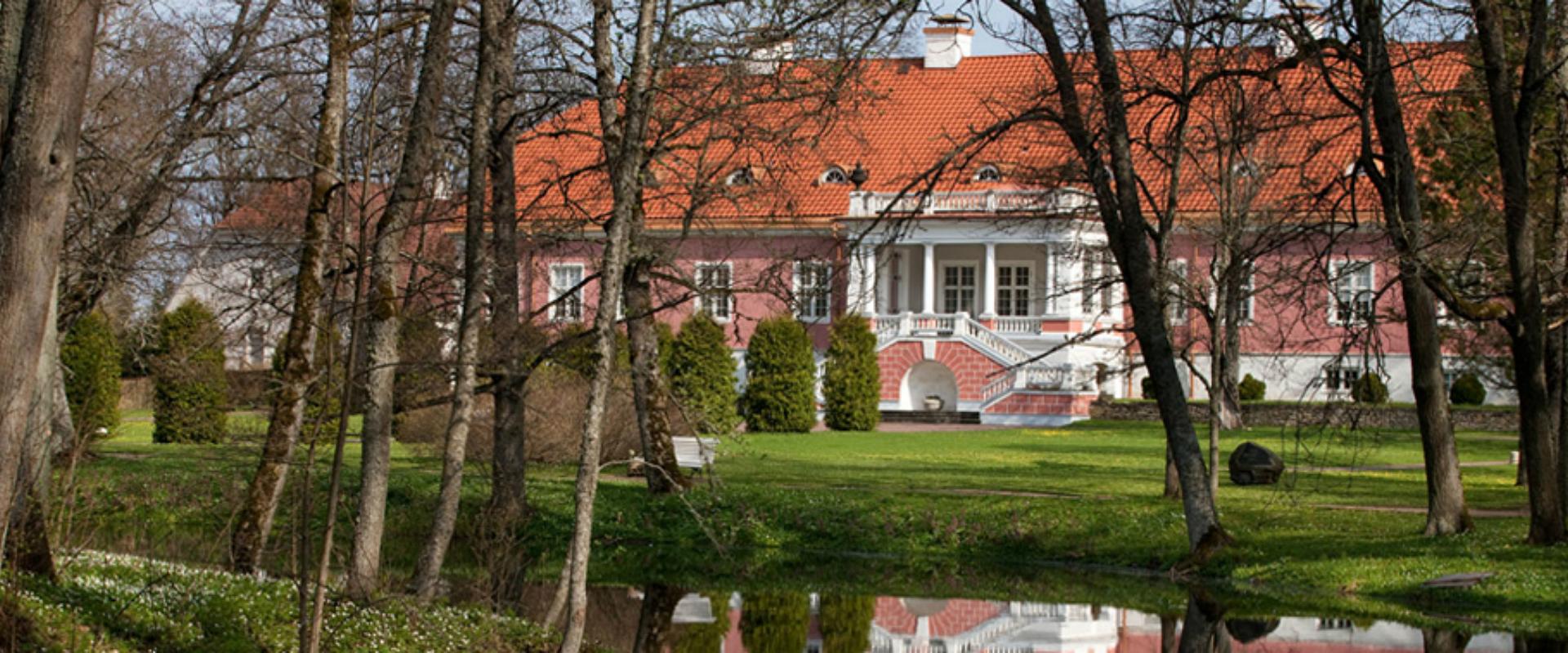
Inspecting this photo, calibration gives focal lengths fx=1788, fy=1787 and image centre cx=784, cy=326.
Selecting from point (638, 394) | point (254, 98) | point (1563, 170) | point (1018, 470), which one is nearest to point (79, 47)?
point (254, 98)

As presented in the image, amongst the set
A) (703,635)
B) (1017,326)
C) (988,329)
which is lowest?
(703,635)

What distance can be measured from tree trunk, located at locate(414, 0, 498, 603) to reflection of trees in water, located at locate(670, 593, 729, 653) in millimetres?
2126

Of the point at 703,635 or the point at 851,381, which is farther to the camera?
the point at 851,381

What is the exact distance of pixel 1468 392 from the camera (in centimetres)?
4066

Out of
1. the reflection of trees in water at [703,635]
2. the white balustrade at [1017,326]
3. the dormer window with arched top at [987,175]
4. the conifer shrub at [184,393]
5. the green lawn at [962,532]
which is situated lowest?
the reflection of trees in water at [703,635]

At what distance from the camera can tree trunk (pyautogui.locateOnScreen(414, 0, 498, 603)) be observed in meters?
13.4

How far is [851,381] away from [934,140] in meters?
5.59

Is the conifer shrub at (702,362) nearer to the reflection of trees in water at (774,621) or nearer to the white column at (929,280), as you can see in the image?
the white column at (929,280)

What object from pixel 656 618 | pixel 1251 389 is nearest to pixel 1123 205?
pixel 656 618

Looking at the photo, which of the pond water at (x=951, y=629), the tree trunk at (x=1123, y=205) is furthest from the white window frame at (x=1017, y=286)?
the pond water at (x=951, y=629)

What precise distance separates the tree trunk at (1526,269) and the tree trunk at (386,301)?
915cm

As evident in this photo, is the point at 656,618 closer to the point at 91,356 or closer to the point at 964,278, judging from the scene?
the point at 91,356

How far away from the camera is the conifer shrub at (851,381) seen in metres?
39.4

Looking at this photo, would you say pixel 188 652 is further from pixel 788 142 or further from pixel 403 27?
pixel 788 142
